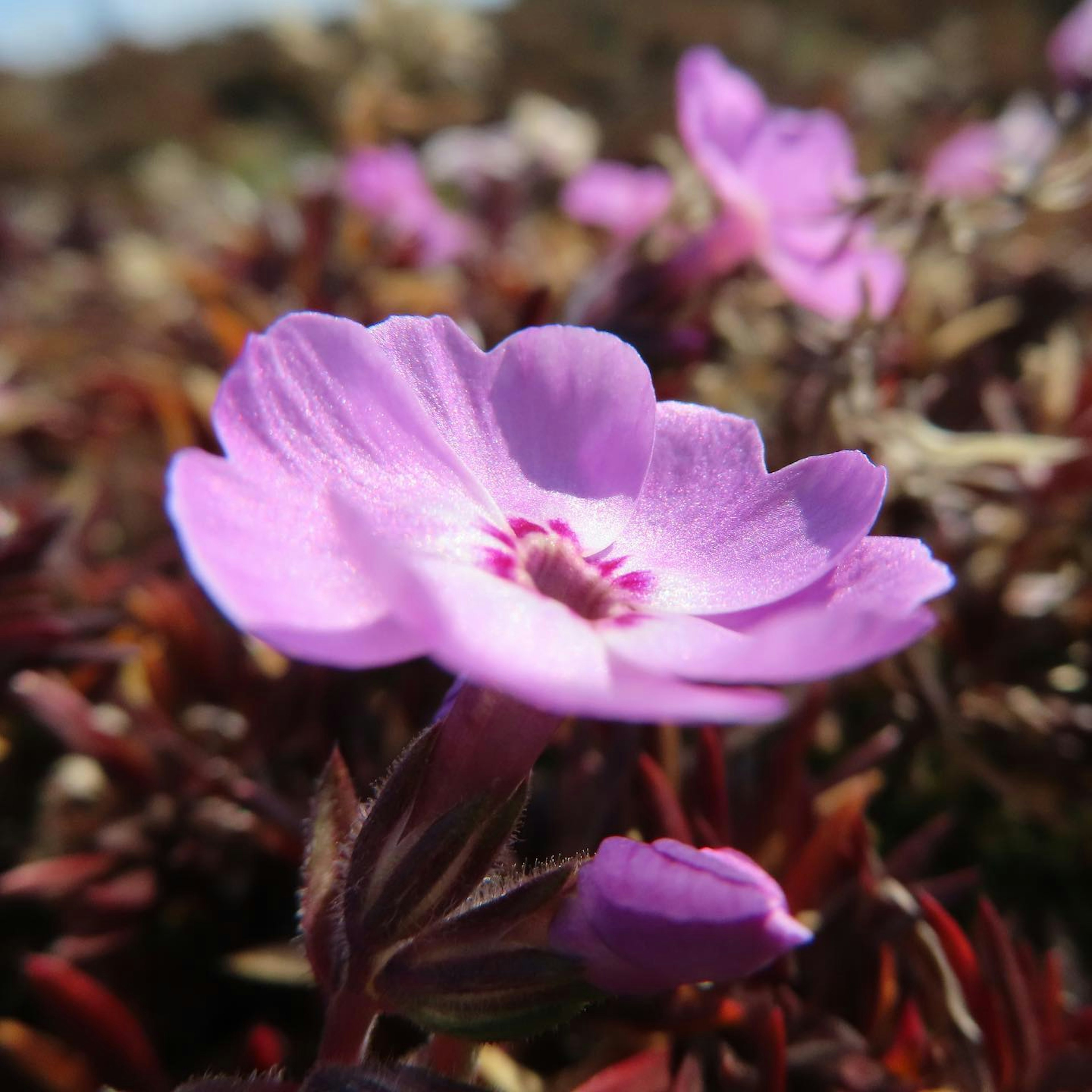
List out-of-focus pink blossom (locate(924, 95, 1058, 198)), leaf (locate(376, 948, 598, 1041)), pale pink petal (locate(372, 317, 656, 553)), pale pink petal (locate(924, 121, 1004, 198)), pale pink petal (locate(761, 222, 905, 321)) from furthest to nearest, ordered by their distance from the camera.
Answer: pale pink petal (locate(924, 121, 1004, 198))
out-of-focus pink blossom (locate(924, 95, 1058, 198))
pale pink petal (locate(761, 222, 905, 321))
pale pink petal (locate(372, 317, 656, 553))
leaf (locate(376, 948, 598, 1041))

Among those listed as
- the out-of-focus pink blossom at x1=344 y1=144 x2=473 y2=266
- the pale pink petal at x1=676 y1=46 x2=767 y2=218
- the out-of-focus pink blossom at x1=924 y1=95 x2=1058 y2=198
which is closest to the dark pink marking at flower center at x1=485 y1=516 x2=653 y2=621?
the pale pink petal at x1=676 y1=46 x2=767 y2=218

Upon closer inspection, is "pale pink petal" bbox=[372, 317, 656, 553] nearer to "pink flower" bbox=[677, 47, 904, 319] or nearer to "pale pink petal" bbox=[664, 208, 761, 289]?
"pink flower" bbox=[677, 47, 904, 319]

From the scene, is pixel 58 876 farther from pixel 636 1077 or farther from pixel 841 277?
pixel 841 277

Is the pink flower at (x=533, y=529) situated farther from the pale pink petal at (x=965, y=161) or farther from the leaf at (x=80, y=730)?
the pale pink petal at (x=965, y=161)

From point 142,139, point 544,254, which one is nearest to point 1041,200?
point 544,254

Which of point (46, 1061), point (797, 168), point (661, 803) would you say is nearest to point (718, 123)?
point (797, 168)

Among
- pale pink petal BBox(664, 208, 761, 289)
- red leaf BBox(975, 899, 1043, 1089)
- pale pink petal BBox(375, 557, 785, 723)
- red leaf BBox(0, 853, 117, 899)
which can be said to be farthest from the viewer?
pale pink petal BBox(664, 208, 761, 289)

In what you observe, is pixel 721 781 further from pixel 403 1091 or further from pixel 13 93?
pixel 13 93
